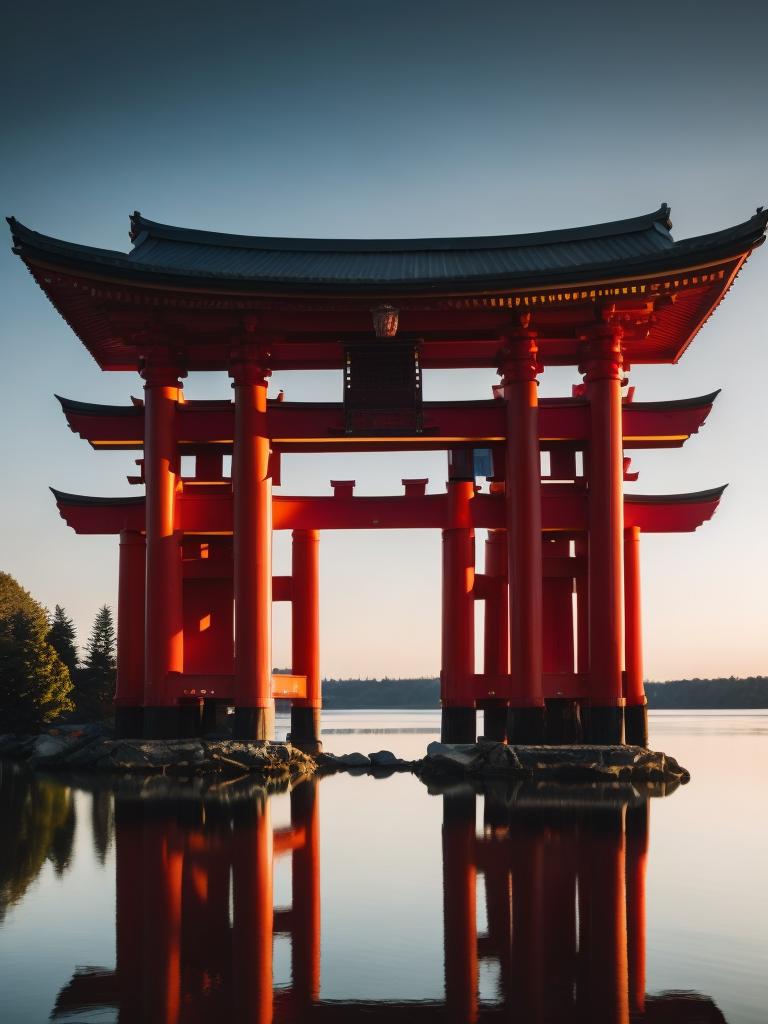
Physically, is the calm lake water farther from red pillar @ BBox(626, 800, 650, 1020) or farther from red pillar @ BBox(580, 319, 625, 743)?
red pillar @ BBox(580, 319, 625, 743)

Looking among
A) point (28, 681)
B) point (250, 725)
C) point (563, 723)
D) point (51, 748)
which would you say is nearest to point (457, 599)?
point (563, 723)

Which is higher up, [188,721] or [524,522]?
[524,522]

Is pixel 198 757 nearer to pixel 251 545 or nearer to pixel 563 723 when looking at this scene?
pixel 251 545

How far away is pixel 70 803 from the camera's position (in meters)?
17.0

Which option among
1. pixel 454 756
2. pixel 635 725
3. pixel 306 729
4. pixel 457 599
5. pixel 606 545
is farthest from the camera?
pixel 306 729

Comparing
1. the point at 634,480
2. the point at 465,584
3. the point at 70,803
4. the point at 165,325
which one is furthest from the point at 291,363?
the point at 70,803

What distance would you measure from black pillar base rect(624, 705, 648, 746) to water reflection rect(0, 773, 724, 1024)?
22.1 feet

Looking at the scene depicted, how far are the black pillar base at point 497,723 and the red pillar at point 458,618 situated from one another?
222cm

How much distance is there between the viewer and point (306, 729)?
26578 millimetres

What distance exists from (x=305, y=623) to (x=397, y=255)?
8552 millimetres

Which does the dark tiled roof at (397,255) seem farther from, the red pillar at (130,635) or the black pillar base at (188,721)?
the black pillar base at (188,721)

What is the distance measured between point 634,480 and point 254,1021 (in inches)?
793

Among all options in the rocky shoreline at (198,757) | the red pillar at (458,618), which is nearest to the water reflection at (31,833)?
the rocky shoreline at (198,757)

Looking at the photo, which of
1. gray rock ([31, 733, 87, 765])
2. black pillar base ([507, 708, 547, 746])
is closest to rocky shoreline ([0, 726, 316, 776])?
gray rock ([31, 733, 87, 765])
